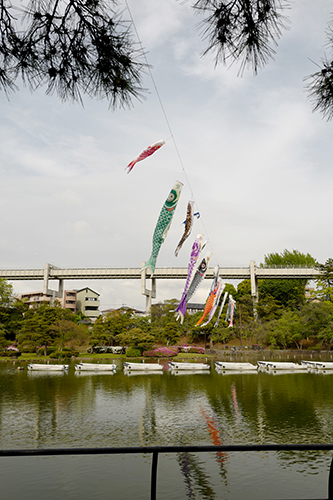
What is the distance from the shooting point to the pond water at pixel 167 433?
7727 mm

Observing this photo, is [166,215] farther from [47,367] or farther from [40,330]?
[40,330]

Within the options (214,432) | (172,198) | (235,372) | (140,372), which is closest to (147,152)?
(172,198)

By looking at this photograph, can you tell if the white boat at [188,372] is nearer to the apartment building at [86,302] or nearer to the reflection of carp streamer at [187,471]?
the reflection of carp streamer at [187,471]

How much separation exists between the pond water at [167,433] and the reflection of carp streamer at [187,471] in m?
0.02

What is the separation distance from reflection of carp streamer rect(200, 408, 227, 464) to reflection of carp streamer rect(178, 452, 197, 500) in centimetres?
82

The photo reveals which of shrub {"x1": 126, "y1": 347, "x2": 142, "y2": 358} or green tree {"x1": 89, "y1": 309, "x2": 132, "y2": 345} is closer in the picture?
shrub {"x1": 126, "y1": 347, "x2": 142, "y2": 358}

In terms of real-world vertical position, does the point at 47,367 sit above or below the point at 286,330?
below

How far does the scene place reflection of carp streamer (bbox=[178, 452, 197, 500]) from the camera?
24.4ft

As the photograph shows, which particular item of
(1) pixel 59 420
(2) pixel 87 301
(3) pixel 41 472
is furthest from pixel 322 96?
(2) pixel 87 301

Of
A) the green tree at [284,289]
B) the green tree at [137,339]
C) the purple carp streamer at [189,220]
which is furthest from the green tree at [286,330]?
the purple carp streamer at [189,220]

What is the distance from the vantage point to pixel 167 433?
11.4 meters

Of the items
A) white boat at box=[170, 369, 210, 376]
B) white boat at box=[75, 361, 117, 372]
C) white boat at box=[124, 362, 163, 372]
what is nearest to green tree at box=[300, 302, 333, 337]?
white boat at box=[170, 369, 210, 376]

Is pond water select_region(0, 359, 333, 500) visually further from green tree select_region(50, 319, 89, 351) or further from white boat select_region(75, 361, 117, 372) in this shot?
green tree select_region(50, 319, 89, 351)

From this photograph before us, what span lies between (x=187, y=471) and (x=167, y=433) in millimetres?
2867
